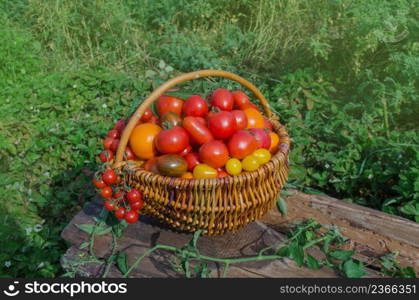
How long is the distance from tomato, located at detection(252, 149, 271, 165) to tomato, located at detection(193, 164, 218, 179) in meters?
0.19

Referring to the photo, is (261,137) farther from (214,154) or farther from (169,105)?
(169,105)

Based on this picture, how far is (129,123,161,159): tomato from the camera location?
1.91 m

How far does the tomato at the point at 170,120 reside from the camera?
1939 millimetres

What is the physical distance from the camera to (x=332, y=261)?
79.4 inches

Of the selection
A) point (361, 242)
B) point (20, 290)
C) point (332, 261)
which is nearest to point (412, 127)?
point (361, 242)

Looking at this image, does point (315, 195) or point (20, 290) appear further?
point (315, 195)

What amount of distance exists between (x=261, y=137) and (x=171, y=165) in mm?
444

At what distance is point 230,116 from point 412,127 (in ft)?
6.17

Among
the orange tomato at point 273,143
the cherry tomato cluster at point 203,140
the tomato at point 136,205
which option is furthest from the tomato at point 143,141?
the orange tomato at point 273,143

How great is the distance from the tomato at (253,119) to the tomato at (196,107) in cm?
21

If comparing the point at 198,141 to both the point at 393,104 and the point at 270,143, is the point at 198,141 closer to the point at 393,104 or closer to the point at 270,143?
the point at 270,143

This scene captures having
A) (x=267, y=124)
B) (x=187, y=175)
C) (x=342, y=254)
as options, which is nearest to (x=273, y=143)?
(x=267, y=124)

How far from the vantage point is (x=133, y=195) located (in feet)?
5.98

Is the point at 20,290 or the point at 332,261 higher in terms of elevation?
the point at 332,261
